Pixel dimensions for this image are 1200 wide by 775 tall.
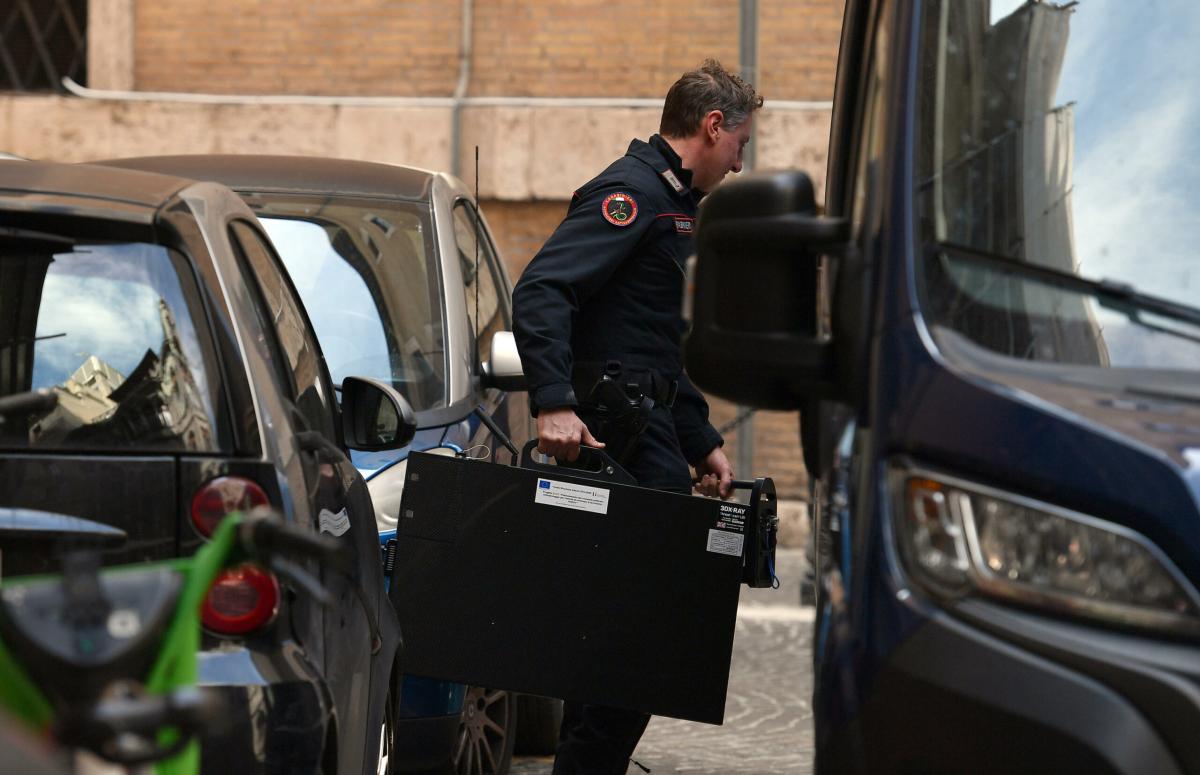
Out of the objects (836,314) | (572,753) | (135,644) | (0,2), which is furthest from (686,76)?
(0,2)

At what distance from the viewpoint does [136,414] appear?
328 centimetres

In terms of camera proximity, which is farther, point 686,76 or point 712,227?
point 686,76

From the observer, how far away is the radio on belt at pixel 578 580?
177 inches

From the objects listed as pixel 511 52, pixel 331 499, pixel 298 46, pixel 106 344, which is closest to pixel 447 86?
pixel 511 52

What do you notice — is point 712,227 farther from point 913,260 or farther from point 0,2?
point 0,2

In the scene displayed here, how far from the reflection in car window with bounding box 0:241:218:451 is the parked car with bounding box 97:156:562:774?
208cm

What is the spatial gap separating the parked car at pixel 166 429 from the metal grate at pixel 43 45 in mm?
10161

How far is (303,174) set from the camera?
6.69 metres

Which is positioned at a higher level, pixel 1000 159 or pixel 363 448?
pixel 1000 159

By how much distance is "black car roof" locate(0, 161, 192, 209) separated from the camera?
3.41 meters

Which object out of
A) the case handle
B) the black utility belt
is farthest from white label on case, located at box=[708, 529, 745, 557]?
the black utility belt

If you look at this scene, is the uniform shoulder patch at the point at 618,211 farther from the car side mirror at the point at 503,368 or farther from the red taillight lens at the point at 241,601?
the red taillight lens at the point at 241,601

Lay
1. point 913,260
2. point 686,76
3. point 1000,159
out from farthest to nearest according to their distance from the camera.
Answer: point 686,76 < point 1000,159 < point 913,260

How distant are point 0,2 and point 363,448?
979cm
